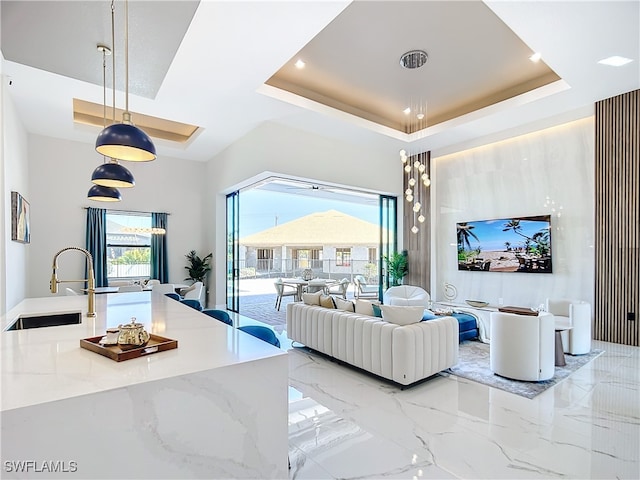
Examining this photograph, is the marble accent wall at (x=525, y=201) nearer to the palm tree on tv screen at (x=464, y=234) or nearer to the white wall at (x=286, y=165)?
the palm tree on tv screen at (x=464, y=234)

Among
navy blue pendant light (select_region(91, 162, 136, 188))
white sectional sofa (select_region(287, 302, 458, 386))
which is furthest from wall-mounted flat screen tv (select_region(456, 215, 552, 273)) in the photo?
navy blue pendant light (select_region(91, 162, 136, 188))

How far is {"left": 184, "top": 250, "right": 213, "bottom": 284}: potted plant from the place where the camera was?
852 cm


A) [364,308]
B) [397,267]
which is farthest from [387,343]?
[397,267]

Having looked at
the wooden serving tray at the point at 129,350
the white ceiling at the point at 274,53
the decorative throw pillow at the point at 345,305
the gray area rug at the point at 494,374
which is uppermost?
the white ceiling at the point at 274,53

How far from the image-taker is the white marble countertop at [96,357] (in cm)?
128

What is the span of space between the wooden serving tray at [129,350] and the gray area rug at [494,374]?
3536 millimetres

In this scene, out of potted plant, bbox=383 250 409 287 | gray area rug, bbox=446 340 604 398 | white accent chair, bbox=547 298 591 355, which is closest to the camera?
gray area rug, bbox=446 340 604 398

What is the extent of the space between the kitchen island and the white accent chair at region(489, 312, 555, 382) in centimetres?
327

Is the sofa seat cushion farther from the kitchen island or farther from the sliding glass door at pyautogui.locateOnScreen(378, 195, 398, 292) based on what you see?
the kitchen island

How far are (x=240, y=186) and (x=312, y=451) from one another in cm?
605

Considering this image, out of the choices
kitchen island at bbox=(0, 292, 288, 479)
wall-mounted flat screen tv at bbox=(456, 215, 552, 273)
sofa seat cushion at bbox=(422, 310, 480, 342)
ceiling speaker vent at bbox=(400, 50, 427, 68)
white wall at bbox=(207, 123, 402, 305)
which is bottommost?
sofa seat cushion at bbox=(422, 310, 480, 342)

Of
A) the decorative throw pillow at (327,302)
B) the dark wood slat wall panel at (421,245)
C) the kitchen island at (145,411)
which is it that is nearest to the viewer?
the kitchen island at (145,411)

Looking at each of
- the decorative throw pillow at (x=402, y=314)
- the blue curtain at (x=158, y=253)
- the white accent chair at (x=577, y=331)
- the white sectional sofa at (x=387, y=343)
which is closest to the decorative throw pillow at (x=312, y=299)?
the white sectional sofa at (x=387, y=343)

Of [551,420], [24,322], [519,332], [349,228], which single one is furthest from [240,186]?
[349,228]
